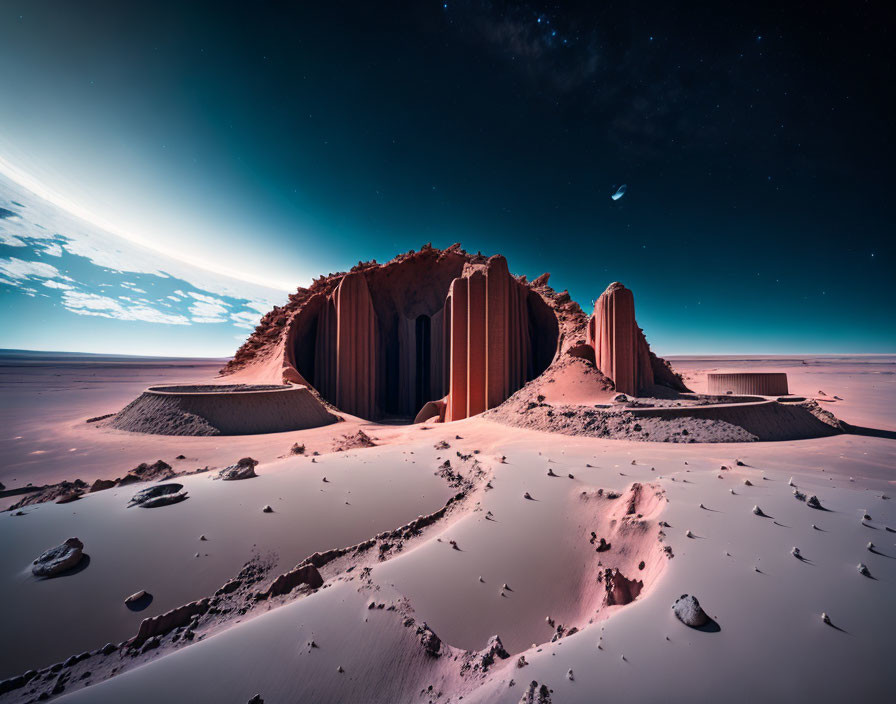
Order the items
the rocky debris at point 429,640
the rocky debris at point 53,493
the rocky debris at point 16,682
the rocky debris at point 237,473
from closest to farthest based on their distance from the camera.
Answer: the rocky debris at point 16,682 → the rocky debris at point 429,640 → the rocky debris at point 53,493 → the rocky debris at point 237,473

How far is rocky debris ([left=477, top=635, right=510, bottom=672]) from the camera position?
91.9 inches

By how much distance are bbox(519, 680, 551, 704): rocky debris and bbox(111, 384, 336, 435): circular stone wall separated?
524 inches

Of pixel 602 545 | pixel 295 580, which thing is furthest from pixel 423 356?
pixel 295 580

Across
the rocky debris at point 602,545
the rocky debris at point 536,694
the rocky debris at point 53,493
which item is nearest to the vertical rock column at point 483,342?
the rocky debris at point 602,545

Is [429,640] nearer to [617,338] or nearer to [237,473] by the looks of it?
[237,473]

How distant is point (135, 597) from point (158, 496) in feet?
7.05

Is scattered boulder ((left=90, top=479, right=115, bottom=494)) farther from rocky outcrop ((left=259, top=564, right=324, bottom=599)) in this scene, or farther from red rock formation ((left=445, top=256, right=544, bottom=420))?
red rock formation ((left=445, top=256, right=544, bottom=420))

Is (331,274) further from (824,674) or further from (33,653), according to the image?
(824,674)

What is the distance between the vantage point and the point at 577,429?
33.1 feet

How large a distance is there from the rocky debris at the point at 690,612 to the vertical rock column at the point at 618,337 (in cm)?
1274

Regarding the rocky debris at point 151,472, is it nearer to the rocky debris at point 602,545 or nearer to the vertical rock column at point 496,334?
the rocky debris at point 602,545

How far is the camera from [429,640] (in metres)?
2.51

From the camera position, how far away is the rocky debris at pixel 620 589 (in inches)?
124

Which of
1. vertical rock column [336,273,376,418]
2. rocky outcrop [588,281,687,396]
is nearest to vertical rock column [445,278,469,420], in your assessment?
rocky outcrop [588,281,687,396]
